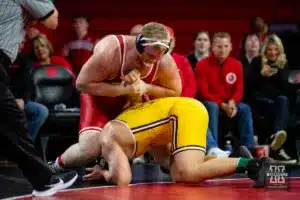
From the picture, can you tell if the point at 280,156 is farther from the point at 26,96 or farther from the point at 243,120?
the point at 26,96

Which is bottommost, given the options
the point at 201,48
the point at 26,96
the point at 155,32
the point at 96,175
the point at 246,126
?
the point at 96,175

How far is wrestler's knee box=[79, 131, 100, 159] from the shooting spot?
5445mm

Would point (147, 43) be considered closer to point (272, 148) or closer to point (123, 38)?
point (123, 38)

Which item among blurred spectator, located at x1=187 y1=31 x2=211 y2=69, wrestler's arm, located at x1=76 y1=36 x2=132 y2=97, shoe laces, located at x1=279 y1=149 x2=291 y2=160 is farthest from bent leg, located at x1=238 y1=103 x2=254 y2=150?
wrestler's arm, located at x1=76 y1=36 x2=132 y2=97

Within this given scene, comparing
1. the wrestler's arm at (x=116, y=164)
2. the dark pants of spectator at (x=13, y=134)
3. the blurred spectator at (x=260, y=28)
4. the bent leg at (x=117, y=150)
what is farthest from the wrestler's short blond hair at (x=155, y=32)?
the blurred spectator at (x=260, y=28)

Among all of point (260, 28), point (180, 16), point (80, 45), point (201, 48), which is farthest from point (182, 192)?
point (180, 16)

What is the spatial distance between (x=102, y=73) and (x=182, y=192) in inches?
43.1

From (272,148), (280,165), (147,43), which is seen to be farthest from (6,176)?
(272,148)

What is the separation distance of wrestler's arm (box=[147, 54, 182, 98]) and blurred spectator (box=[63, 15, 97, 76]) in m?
3.11

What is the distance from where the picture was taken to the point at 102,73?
17.3 feet

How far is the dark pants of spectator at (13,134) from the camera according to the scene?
163 inches

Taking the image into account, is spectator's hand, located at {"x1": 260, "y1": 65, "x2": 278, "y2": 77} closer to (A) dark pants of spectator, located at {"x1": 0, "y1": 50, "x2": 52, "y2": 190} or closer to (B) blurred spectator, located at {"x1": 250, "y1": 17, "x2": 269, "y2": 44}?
(B) blurred spectator, located at {"x1": 250, "y1": 17, "x2": 269, "y2": 44}

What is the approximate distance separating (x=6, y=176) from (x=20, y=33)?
185 cm

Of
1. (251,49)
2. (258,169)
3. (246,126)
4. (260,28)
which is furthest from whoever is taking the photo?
(260,28)
